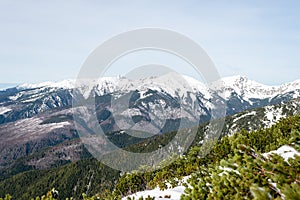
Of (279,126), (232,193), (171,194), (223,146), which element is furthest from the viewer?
(279,126)

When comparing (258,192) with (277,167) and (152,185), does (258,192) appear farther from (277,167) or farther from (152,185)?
(152,185)

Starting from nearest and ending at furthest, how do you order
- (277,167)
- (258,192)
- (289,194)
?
(289,194), (258,192), (277,167)

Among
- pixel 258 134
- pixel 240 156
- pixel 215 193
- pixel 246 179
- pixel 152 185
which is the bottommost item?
pixel 152 185

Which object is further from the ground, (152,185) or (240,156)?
(240,156)

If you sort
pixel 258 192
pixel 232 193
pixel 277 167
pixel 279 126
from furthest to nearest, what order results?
pixel 279 126
pixel 232 193
pixel 277 167
pixel 258 192

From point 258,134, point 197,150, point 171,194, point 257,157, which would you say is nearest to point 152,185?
point 197,150

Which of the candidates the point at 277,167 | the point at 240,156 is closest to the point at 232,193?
the point at 240,156

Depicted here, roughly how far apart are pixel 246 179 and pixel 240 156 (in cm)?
77

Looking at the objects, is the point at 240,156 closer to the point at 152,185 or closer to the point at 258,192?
the point at 258,192

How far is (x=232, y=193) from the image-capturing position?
10.4m

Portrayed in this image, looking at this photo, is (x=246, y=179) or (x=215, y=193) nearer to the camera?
(x=246, y=179)

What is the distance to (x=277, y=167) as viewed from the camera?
328 inches

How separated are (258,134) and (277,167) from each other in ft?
128

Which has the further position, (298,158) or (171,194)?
(171,194)
